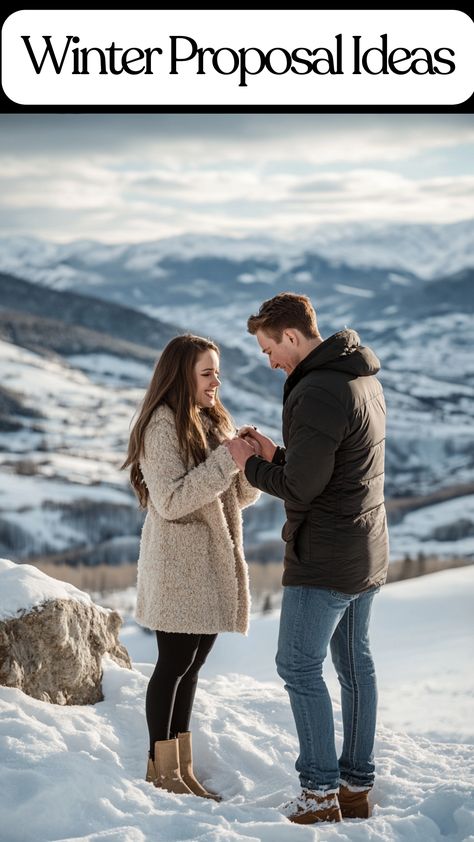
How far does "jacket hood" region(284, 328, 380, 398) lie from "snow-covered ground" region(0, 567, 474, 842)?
1314mm

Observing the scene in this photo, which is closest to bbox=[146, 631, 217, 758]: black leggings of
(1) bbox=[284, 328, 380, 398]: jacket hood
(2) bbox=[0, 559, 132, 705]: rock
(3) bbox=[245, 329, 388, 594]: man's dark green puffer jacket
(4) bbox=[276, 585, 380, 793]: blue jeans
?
(4) bbox=[276, 585, 380, 793]: blue jeans

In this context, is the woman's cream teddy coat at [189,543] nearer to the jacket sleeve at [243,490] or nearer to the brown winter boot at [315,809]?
the jacket sleeve at [243,490]

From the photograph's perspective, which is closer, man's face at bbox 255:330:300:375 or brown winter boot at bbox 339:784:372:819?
man's face at bbox 255:330:300:375

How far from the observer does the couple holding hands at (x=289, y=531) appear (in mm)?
2793

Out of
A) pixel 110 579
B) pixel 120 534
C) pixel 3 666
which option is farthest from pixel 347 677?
pixel 120 534

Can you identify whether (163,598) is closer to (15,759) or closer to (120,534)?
(15,759)

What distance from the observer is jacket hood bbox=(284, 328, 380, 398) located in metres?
2.79

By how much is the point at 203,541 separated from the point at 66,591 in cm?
102

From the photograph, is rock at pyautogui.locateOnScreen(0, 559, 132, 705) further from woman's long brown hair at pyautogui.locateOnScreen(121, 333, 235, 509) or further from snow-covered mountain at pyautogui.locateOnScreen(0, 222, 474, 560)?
snow-covered mountain at pyautogui.locateOnScreen(0, 222, 474, 560)

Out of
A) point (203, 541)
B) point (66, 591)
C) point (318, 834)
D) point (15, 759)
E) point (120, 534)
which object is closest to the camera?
point (318, 834)

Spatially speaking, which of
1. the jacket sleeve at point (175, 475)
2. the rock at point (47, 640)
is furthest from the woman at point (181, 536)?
the rock at point (47, 640)

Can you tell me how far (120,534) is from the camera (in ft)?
259

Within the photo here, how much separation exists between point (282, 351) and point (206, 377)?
42 centimetres

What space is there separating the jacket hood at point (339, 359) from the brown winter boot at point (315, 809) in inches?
49.7
